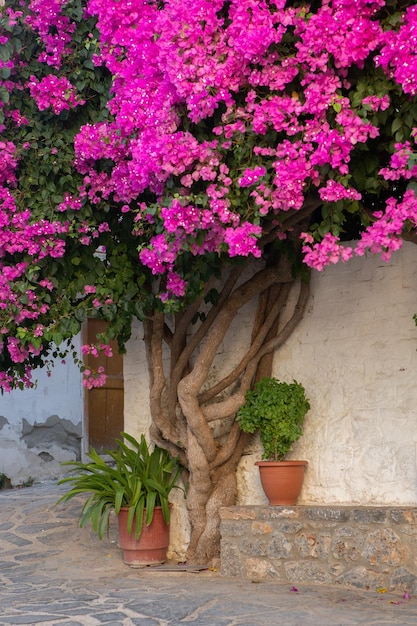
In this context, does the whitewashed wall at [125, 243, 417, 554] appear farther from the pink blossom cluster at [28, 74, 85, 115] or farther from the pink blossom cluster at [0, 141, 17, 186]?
the pink blossom cluster at [0, 141, 17, 186]

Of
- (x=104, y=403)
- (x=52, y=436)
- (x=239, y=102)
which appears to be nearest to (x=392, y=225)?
(x=239, y=102)

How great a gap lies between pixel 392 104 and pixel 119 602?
10.4ft

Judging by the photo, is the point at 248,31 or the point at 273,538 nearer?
the point at 248,31

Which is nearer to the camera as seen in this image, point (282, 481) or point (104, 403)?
Result: point (282, 481)

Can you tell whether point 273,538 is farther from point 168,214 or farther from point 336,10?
point 336,10

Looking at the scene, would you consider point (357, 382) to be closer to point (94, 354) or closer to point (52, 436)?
point (94, 354)

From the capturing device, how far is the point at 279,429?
20.0ft

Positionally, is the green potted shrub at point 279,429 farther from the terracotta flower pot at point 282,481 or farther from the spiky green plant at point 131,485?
the spiky green plant at point 131,485

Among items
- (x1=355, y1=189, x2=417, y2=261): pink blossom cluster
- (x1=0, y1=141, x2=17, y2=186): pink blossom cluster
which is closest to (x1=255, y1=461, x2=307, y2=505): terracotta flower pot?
(x1=355, y1=189, x2=417, y2=261): pink blossom cluster

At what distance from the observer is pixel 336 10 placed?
457 cm

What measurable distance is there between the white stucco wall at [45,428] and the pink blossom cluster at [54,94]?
462 cm

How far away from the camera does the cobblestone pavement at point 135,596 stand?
485 centimetres

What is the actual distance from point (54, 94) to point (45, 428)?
17.0 feet

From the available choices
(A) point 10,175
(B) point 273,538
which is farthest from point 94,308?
(B) point 273,538
